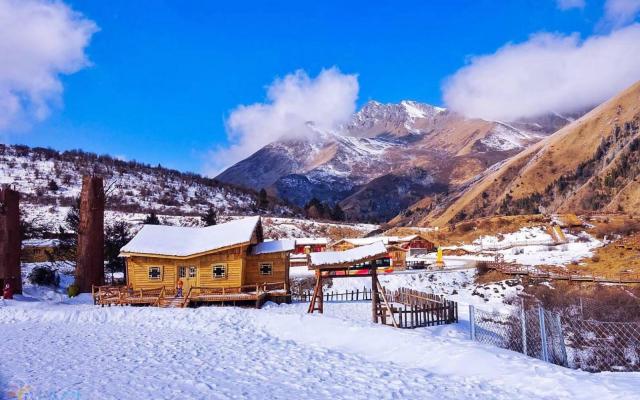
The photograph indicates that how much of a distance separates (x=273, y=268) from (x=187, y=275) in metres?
5.81

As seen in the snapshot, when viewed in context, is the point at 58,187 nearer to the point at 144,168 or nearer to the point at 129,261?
the point at 144,168

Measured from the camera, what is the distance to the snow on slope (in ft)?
31.4

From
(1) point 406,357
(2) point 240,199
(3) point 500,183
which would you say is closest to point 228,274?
(1) point 406,357

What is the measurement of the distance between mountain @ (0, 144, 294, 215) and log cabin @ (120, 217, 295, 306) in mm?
56390

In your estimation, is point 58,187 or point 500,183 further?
point 500,183

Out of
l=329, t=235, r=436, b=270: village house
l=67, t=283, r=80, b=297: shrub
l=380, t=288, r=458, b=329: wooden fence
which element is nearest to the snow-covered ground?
l=329, t=235, r=436, b=270: village house

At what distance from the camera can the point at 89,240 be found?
29828 mm

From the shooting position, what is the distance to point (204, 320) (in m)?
20.2

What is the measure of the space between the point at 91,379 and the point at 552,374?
1034cm

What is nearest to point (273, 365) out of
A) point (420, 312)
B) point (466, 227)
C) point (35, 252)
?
point (420, 312)

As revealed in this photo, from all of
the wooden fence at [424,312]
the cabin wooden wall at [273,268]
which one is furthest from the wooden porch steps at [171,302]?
the wooden fence at [424,312]

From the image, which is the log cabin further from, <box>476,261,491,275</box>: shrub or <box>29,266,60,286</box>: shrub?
<box>476,261,491,275</box>: shrub

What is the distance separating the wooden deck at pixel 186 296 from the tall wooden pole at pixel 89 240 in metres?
0.96

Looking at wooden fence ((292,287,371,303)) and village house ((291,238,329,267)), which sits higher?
village house ((291,238,329,267))
